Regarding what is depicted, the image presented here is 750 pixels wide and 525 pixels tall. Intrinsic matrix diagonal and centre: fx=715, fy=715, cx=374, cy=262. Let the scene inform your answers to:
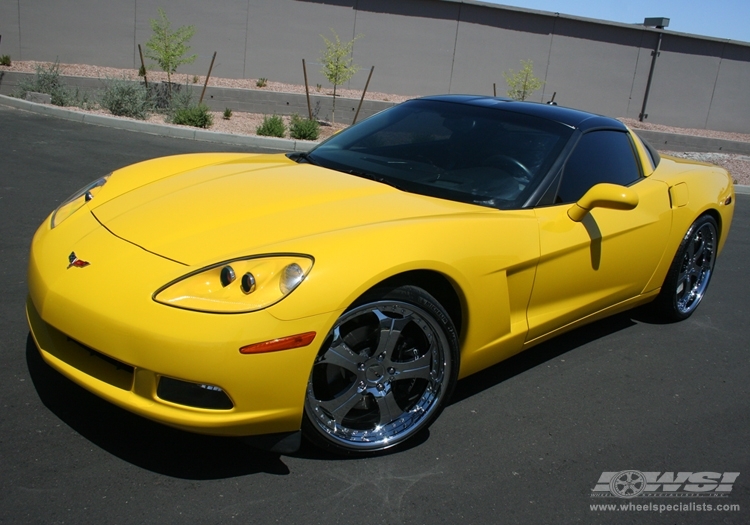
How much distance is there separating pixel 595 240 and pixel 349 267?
1643mm

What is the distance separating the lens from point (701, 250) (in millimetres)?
4938

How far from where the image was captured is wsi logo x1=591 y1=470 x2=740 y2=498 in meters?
2.95

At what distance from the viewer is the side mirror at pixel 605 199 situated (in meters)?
3.45

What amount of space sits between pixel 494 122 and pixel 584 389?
1.56 meters

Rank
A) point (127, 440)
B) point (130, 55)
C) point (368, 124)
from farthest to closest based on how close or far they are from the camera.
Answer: point (130, 55), point (368, 124), point (127, 440)

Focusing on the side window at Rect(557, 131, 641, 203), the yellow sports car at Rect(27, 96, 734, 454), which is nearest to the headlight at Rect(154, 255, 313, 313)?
the yellow sports car at Rect(27, 96, 734, 454)

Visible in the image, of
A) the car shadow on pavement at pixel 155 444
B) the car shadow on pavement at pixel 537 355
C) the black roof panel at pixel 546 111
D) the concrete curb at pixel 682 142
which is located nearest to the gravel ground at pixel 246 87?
the concrete curb at pixel 682 142

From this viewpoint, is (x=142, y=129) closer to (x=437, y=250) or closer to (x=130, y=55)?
(x=130, y=55)

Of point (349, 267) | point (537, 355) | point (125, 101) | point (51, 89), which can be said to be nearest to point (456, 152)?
point (537, 355)

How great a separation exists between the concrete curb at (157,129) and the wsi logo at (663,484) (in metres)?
9.54

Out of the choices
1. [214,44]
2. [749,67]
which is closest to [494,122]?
[214,44]

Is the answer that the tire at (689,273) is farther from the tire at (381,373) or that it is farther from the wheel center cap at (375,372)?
the wheel center cap at (375,372)

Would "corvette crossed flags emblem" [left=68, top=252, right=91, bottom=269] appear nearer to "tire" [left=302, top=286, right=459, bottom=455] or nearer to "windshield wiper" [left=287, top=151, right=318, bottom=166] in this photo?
"tire" [left=302, top=286, right=459, bottom=455]

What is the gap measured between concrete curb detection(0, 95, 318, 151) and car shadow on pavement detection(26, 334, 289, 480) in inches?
350
